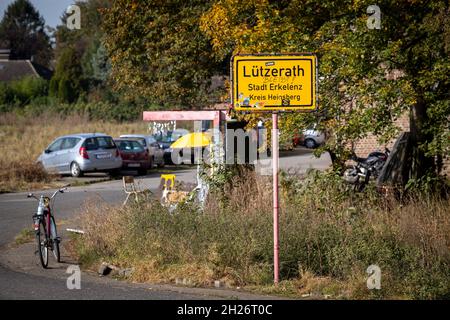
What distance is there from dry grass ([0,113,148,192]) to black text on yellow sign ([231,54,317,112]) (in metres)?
15.8

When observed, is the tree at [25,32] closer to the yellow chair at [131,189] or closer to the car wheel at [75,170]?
the car wheel at [75,170]

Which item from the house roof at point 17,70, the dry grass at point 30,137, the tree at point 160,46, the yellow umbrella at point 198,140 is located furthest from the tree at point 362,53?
the house roof at point 17,70

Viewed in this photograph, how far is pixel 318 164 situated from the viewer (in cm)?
3325

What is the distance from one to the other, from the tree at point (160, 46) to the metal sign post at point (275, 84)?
34.0ft

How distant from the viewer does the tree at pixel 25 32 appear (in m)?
95.8

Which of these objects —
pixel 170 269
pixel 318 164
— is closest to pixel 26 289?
pixel 170 269

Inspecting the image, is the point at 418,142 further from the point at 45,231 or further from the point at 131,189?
the point at 45,231

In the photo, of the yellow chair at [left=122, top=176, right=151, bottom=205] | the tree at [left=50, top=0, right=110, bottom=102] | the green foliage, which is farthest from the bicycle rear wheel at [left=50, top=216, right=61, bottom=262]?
the tree at [left=50, top=0, right=110, bottom=102]

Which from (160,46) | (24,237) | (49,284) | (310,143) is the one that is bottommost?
(49,284)

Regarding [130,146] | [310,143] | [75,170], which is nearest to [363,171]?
[75,170]

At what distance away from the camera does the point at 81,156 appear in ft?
93.4

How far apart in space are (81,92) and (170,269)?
51291 mm

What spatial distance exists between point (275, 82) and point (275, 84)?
0.08 ft

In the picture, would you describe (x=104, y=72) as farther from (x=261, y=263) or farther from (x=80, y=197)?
(x=261, y=263)
